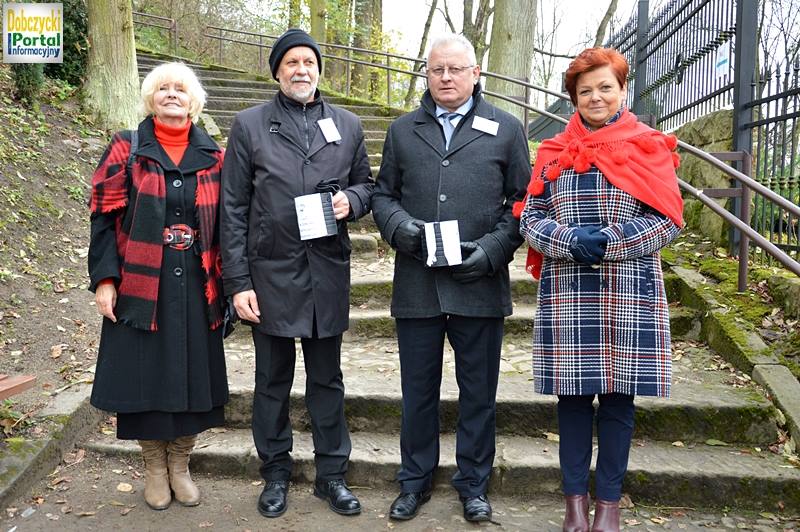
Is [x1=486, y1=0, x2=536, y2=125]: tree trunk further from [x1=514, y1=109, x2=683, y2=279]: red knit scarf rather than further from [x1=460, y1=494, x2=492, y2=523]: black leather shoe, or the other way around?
[x1=460, y1=494, x2=492, y2=523]: black leather shoe

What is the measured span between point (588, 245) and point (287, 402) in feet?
4.94

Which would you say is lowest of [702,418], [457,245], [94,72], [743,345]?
[702,418]

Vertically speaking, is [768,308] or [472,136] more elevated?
[472,136]

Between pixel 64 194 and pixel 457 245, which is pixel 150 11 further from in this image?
pixel 457 245

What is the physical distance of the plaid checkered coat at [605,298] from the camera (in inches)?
101

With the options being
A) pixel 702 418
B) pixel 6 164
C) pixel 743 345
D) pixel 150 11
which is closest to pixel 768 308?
pixel 743 345

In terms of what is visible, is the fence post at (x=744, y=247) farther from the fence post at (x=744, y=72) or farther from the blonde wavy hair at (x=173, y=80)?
the blonde wavy hair at (x=173, y=80)

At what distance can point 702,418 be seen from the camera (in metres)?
3.34

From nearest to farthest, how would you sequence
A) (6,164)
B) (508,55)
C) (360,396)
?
1. (360,396)
2. (6,164)
3. (508,55)

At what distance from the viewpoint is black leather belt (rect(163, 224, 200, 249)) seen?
9.56 feet

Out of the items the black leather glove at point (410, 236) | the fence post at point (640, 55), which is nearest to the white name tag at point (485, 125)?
the black leather glove at point (410, 236)

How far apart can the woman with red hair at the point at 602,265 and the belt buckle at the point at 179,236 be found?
4.67 ft

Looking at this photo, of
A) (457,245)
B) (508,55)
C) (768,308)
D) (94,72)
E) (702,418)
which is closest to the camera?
(457,245)

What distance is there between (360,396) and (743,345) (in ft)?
7.11
